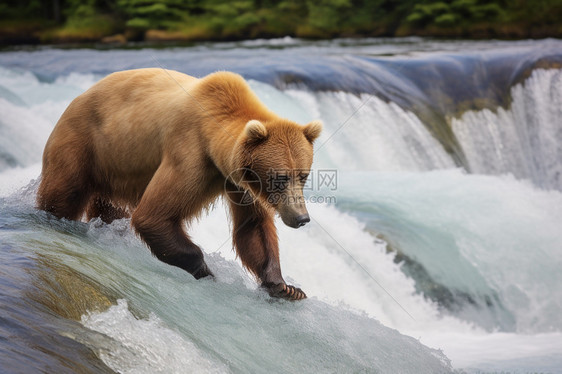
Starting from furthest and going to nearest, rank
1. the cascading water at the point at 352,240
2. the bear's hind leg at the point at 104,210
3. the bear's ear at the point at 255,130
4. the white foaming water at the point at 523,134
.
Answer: the white foaming water at the point at 523,134
the bear's hind leg at the point at 104,210
the bear's ear at the point at 255,130
the cascading water at the point at 352,240

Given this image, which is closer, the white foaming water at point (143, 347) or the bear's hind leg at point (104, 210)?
the white foaming water at point (143, 347)

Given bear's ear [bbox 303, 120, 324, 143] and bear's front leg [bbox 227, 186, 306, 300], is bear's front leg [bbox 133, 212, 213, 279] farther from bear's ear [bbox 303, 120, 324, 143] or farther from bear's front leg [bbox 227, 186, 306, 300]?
bear's ear [bbox 303, 120, 324, 143]

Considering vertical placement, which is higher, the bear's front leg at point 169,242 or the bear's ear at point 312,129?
the bear's ear at point 312,129

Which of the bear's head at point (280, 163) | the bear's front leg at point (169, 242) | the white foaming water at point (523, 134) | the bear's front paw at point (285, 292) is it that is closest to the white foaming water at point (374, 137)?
the white foaming water at point (523, 134)

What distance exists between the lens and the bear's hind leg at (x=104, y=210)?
488 cm

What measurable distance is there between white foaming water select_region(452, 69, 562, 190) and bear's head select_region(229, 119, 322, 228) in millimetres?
8714

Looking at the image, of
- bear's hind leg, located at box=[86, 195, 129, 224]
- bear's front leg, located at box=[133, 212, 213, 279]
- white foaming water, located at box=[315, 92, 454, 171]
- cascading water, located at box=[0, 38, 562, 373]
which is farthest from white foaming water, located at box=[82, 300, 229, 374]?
A: white foaming water, located at box=[315, 92, 454, 171]

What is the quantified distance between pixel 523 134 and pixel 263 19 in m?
12.1

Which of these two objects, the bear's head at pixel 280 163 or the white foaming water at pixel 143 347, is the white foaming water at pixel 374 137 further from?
the white foaming water at pixel 143 347

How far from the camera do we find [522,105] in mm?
13148

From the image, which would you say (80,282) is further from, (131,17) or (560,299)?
(131,17)

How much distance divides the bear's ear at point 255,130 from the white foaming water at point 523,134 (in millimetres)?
8907

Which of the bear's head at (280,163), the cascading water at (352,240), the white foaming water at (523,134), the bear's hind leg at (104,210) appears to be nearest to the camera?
the cascading water at (352,240)

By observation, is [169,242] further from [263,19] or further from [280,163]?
[263,19]
